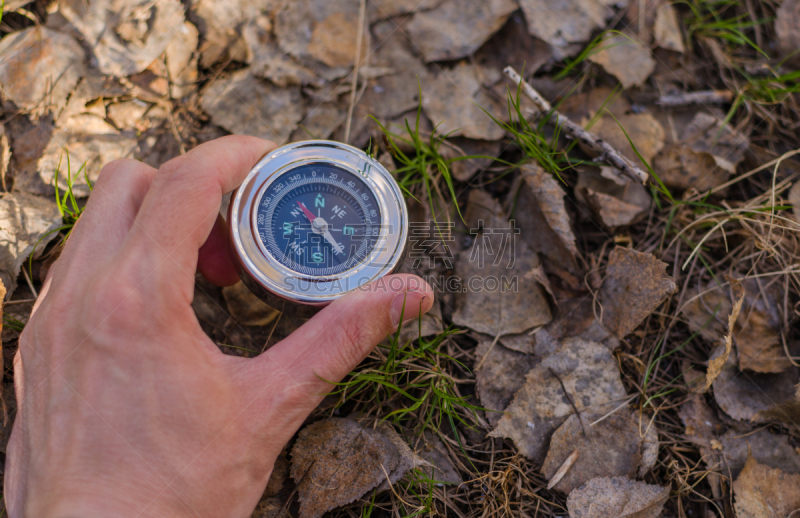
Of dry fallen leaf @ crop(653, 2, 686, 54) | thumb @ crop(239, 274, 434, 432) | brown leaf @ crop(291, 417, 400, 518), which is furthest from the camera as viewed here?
dry fallen leaf @ crop(653, 2, 686, 54)

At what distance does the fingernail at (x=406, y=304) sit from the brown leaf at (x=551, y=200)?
0.89 m

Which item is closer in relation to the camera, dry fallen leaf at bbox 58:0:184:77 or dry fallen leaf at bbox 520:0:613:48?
dry fallen leaf at bbox 58:0:184:77

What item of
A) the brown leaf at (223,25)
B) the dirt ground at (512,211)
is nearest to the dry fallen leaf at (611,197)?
the dirt ground at (512,211)

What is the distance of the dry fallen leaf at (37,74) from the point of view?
2836 millimetres

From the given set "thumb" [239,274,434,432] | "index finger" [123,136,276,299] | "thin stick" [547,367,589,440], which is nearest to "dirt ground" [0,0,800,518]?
"thin stick" [547,367,589,440]

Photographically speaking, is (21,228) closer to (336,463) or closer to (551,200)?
(336,463)

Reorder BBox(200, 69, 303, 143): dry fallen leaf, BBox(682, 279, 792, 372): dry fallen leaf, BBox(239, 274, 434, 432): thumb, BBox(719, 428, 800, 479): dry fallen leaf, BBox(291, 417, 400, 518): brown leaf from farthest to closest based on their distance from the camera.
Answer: BBox(200, 69, 303, 143): dry fallen leaf, BBox(682, 279, 792, 372): dry fallen leaf, BBox(719, 428, 800, 479): dry fallen leaf, BBox(291, 417, 400, 518): brown leaf, BBox(239, 274, 434, 432): thumb

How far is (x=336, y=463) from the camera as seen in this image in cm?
235

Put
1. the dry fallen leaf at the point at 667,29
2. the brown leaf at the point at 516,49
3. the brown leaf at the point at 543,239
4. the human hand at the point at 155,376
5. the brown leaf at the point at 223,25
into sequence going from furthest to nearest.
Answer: the dry fallen leaf at the point at 667,29, the brown leaf at the point at 516,49, the brown leaf at the point at 223,25, the brown leaf at the point at 543,239, the human hand at the point at 155,376

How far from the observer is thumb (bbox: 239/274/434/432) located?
2.04 metres

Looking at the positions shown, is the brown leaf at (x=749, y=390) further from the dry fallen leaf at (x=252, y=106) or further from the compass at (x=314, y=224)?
the dry fallen leaf at (x=252, y=106)

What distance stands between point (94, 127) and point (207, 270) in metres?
1.13

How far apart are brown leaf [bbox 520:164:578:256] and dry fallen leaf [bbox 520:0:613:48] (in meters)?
0.91

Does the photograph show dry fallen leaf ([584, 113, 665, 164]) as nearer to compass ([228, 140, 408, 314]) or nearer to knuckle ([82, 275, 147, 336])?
compass ([228, 140, 408, 314])
